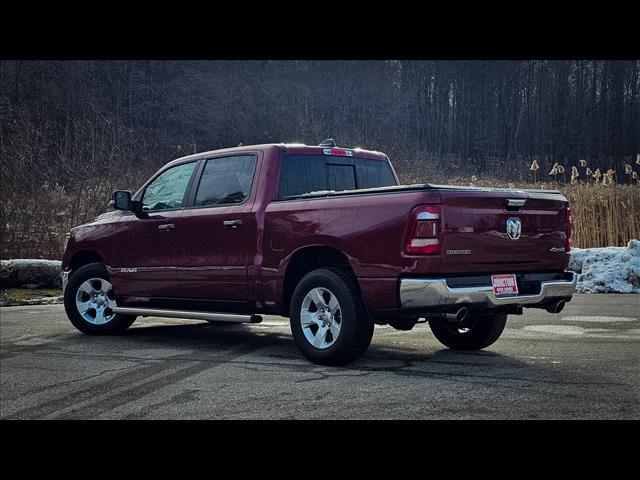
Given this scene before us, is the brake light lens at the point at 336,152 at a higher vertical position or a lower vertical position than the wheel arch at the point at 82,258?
higher

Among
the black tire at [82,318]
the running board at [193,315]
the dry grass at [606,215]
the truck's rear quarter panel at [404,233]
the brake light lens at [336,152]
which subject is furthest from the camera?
the dry grass at [606,215]

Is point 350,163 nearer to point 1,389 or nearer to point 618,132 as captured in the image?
point 1,389

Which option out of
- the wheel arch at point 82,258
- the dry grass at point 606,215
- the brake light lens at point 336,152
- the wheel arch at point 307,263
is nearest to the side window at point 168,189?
the wheel arch at point 82,258

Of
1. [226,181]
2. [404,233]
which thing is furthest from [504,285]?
[226,181]

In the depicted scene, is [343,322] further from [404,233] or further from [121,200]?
[121,200]

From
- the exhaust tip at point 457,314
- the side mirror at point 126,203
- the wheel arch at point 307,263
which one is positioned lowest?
the exhaust tip at point 457,314

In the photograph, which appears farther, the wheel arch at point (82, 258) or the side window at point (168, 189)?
the wheel arch at point (82, 258)

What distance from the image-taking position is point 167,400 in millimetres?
5746

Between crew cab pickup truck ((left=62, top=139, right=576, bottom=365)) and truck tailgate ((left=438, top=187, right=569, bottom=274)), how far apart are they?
0.04 ft

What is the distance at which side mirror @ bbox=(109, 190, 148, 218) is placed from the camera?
354 inches

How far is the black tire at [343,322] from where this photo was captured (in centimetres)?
680

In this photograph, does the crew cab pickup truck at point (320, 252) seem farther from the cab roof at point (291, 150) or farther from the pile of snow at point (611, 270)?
the pile of snow at point (611, 270)

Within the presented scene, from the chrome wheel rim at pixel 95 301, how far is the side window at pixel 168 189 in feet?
3.79

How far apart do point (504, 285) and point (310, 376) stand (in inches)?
70.3
